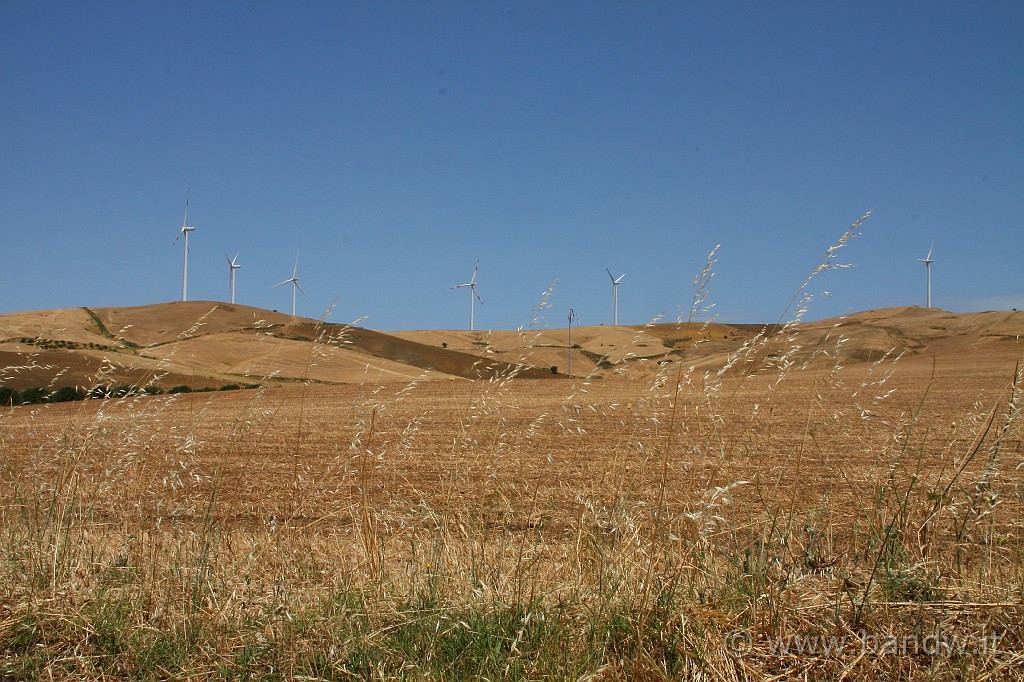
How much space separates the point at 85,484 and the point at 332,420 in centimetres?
1628

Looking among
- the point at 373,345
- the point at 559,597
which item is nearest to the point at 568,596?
the point at 559,597

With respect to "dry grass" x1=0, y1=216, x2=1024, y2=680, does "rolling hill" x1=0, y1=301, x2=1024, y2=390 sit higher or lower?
higher

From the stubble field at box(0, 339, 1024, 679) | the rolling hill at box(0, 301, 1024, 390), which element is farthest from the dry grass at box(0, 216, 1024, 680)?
the rolling hill at box(0, 301, 1024, 390)

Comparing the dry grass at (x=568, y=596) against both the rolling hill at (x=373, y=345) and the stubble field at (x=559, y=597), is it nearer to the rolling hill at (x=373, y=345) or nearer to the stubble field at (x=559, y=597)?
the stubble field at (x=559, y=597)

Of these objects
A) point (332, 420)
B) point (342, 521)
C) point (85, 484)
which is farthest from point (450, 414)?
point (85, 484)

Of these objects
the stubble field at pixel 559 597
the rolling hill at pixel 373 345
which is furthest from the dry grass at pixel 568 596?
the rolling hill at pixel 373 345

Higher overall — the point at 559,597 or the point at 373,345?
the point at 373,345

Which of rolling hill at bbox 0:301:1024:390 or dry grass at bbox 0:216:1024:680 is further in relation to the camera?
rolling hill at bbox 0:301:1024:390

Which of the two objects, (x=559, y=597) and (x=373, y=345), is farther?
(x=373, y=345)

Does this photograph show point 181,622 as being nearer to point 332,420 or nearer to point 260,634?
point 260,634

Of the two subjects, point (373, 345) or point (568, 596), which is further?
point (373, 345)

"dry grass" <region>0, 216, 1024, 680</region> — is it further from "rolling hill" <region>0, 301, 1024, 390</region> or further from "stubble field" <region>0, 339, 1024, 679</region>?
"rolling hill" <region>0, 301, 1024, 390</region>

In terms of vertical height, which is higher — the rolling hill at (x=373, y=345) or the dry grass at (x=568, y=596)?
the rolling hill at (x=373, y=345)

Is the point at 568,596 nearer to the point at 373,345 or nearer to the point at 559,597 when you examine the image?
the point at 559,597
